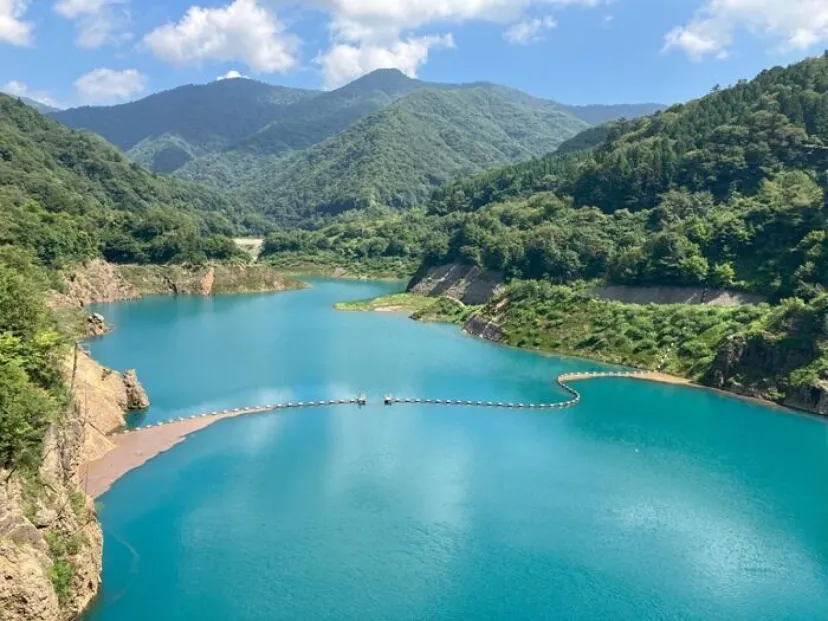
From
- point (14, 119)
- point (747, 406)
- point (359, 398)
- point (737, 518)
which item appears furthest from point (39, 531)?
point (14, 119)

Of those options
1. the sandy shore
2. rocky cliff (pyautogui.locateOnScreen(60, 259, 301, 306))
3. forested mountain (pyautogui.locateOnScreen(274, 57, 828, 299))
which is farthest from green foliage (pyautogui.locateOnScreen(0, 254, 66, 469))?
rocky cliff (pyautogui.locateOnScreen(60, 259, 301, 306))

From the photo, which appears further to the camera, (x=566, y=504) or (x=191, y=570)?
(x=566, y=504)

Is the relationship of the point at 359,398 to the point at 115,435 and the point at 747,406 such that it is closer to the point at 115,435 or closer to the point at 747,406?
the point at 115,435

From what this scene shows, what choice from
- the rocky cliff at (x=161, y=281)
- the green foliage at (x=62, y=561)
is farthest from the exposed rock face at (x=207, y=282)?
the green foliage at (x=62, y=561)

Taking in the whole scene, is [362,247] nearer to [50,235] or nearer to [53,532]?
[50,235]

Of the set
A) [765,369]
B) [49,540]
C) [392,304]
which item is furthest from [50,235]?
[765,369]

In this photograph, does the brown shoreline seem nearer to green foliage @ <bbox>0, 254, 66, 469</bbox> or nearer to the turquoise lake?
the turquoise lake
